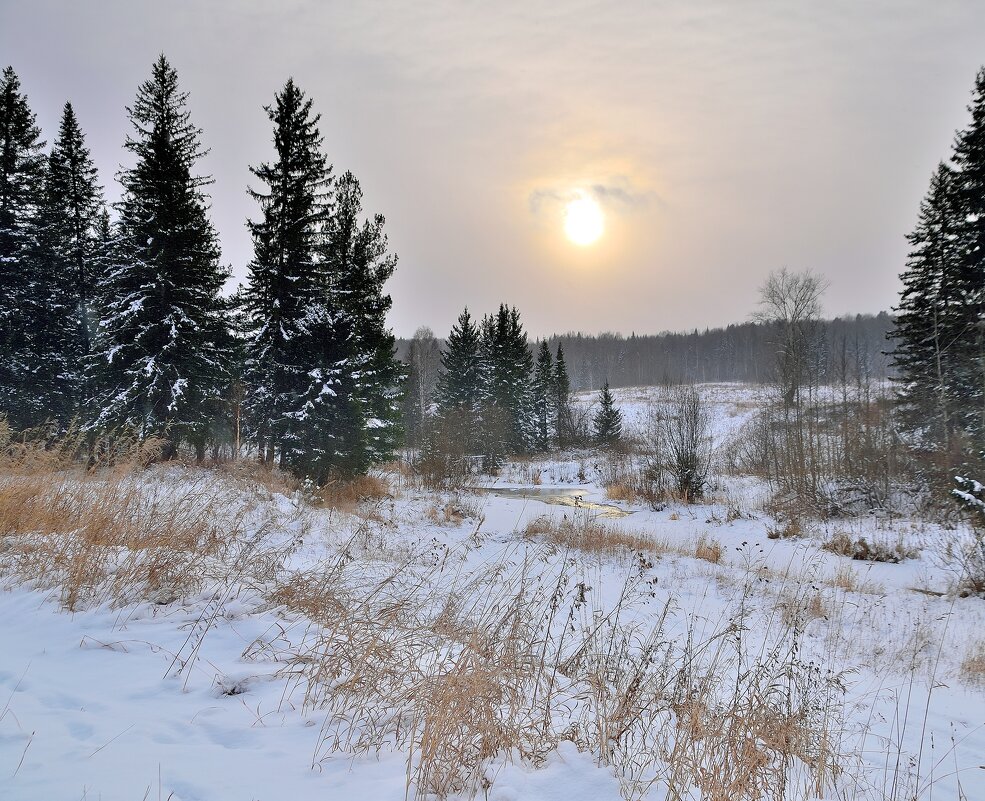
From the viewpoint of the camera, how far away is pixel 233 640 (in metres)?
3.63

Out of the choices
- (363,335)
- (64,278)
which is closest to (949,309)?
(363,335)

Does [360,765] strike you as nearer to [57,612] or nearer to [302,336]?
[57,612]

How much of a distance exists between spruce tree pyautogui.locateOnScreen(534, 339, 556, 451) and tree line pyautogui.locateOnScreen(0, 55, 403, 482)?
24144mm

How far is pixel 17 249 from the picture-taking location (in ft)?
60.4

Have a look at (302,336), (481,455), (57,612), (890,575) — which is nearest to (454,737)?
(57,612)

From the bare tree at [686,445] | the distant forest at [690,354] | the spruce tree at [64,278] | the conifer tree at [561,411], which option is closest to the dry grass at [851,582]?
the bare tree at [686,445]

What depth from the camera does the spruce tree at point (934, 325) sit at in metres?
16.5

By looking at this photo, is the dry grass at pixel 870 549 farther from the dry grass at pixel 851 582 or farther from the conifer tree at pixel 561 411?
the conifer tree at pixel 561 411

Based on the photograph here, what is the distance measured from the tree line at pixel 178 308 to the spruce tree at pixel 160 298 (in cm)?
4

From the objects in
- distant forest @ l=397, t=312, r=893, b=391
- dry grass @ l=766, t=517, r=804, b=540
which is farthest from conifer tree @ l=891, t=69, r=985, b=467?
distant forest @ l=397, t=312, r=893, b=391

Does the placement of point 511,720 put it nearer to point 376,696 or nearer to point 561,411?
point 376,696

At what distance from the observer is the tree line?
15.1 m

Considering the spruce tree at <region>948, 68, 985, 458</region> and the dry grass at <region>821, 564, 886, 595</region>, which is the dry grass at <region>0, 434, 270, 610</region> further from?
the spruce tree at <region>948, 68, 985, 458</region>

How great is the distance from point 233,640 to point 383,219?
68.9ft
